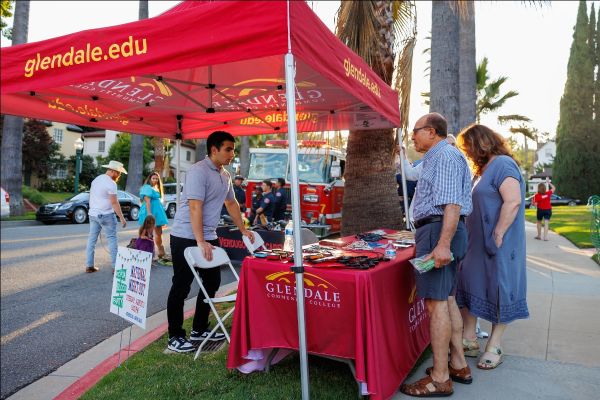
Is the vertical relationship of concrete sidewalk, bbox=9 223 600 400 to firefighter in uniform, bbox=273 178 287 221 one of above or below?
below

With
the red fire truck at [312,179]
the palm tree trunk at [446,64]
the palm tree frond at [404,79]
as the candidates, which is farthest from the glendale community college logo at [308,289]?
the red fire truck at [312,179]

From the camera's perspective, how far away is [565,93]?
40.3 m

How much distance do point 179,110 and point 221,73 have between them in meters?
0.96

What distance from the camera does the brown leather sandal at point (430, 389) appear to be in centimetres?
331

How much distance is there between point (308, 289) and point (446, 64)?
585 centimetres

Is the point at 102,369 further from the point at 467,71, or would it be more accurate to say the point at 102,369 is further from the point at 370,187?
the point at 467,71

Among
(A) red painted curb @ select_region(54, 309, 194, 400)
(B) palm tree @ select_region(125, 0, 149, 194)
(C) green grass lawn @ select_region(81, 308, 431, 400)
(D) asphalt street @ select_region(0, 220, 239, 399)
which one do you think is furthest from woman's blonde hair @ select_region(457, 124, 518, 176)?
(B) palm tree @ select_region(125, 0, 149, 194)

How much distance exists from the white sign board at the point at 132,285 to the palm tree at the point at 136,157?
20.3 m

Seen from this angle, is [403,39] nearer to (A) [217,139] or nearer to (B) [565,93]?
(A) [217,139]

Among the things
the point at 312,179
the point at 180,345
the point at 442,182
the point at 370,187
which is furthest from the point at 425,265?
the point at 312,179

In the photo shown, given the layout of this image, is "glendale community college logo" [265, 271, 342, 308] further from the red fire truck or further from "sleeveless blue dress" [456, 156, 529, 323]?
the red fire truck

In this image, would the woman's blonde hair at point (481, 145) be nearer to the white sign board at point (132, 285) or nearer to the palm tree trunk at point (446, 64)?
the white sign board at point (132, 285)

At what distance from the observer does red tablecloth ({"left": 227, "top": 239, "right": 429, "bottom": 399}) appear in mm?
3105

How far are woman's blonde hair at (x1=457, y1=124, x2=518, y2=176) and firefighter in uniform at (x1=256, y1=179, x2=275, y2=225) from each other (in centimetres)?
716
